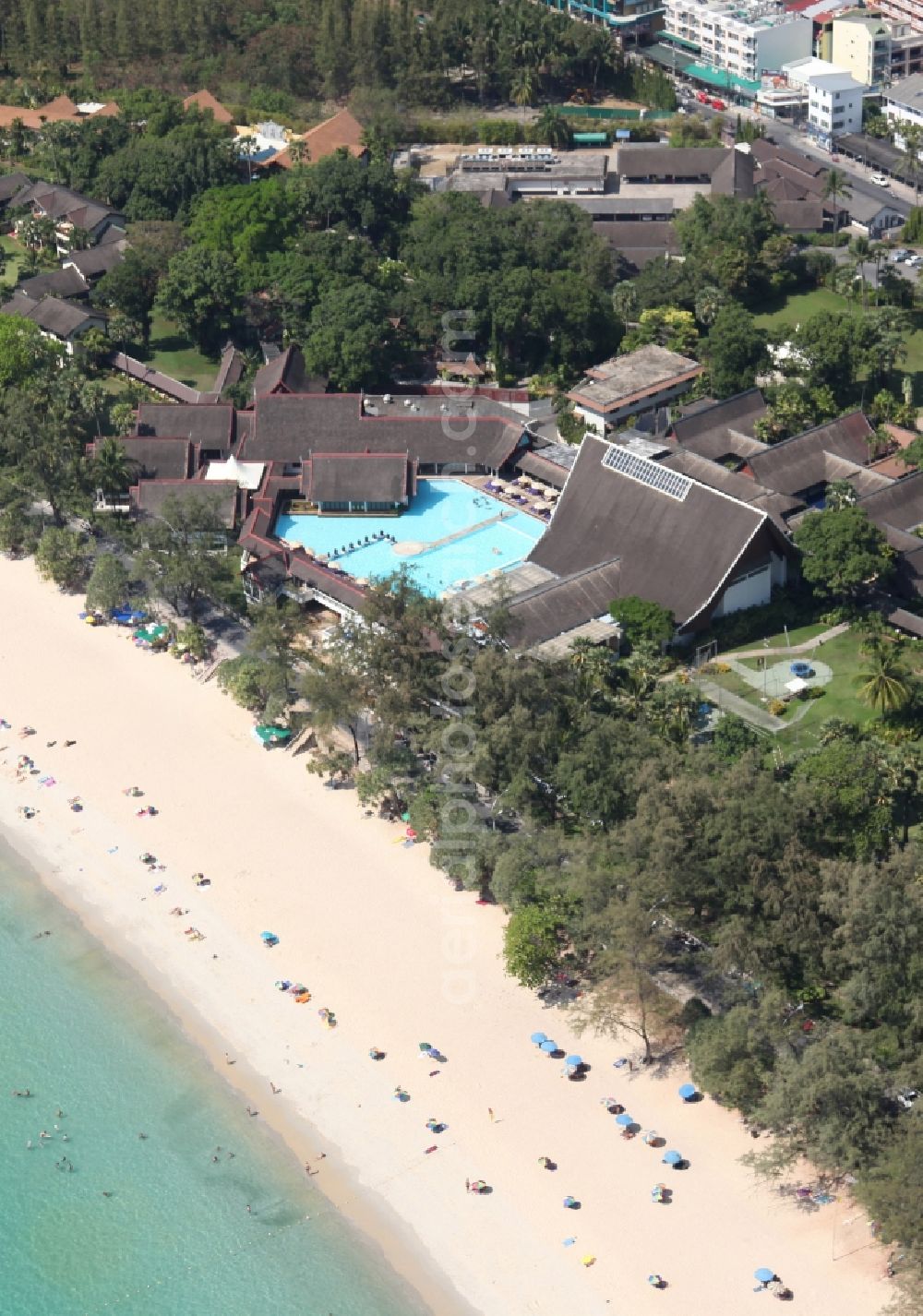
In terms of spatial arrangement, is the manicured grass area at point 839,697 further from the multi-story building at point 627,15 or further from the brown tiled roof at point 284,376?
the multi-story building at point 627,15

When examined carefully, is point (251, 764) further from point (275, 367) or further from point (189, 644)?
point (275, 367)

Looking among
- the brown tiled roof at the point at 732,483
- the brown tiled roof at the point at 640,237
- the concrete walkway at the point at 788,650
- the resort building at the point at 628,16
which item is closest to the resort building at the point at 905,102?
the brown tiled roof at the point at 640,237

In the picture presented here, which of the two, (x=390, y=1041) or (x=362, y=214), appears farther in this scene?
(x=362, y=214)

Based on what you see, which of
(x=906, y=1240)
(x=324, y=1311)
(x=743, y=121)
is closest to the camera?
(x=906, y=1240)

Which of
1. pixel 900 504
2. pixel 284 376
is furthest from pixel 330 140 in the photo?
pixel 900 504

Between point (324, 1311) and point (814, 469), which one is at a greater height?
point (814, 469)

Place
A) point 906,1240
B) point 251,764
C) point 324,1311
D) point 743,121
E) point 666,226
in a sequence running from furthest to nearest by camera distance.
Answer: point 743,121, point 666,226, point 251,764, point 324,1311, point 906,1240

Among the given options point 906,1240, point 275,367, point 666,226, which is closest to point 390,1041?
point 906,1240
